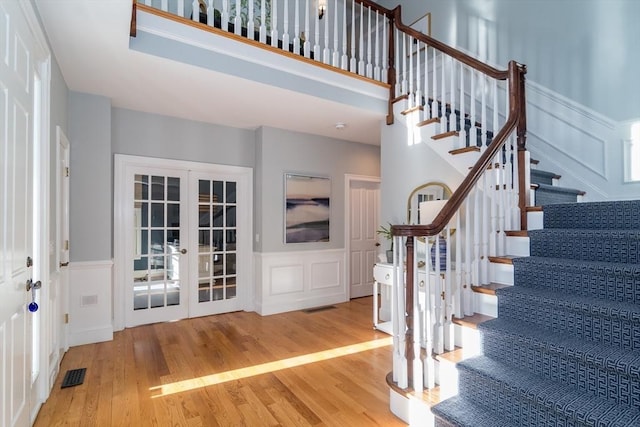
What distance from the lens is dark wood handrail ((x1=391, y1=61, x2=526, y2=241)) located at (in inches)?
79.7

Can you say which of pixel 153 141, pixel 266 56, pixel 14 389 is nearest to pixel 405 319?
pixel 14 389

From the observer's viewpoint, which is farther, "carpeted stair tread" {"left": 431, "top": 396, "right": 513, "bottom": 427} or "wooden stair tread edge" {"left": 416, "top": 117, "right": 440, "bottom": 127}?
"wooden stair tread edge" {"left": 416, "top": 117, "right": 440, "bottom": 127}

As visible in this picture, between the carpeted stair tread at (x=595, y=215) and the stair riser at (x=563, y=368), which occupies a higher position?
the carpeted stair tread at (x=595, y=215)

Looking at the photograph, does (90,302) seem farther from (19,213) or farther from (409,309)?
(409,309)

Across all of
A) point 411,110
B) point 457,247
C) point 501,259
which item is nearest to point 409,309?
point 457,247

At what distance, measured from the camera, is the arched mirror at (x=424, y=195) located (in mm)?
3548

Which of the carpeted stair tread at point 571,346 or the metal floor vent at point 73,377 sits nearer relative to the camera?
the carpeted stair tread at point 571,346

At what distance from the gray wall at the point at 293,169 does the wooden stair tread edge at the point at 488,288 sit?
2970 mm

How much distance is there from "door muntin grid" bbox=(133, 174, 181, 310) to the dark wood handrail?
3.20m

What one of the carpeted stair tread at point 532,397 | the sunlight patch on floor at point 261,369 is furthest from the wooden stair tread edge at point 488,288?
the sunlight patch on floor at point 261,369

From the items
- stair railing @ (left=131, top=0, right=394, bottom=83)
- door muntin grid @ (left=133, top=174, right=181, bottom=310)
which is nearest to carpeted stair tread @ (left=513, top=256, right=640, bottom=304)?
stair railing @ (left=131, top=0, right=394, bottom=83)

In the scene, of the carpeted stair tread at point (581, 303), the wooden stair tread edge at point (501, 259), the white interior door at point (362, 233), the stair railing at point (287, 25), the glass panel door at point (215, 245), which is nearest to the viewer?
the carpeted stair tread at point (581, 303)

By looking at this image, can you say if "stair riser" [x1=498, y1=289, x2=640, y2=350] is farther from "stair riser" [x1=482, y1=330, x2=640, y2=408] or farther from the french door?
the french door

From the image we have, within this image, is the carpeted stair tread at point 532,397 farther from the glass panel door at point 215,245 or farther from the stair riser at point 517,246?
the glass panel door at point 215,245
